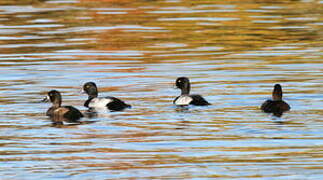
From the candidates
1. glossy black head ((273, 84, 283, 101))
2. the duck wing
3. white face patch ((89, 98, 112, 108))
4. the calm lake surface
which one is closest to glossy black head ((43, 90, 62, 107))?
the calm lake surface

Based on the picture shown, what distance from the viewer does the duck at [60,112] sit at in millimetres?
18906

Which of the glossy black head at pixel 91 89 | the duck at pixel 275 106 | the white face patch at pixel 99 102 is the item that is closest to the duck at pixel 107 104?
the white face patch at pixel 99 102

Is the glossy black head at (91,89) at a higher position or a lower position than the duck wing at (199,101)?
higher

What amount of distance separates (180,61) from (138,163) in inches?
534

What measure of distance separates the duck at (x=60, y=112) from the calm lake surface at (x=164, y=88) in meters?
0.26

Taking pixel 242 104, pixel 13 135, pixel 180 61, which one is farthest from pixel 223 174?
pixel 180 61

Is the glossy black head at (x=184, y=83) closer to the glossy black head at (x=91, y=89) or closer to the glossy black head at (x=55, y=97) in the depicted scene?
the glossy black head at (x=91, y=89)

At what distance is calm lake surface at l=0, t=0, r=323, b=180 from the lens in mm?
14531

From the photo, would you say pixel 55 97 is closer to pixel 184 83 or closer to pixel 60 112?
pixel 60 112

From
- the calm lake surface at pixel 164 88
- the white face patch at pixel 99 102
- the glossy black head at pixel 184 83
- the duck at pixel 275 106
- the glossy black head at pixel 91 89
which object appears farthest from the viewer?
the glossy black head at pixel 184 83

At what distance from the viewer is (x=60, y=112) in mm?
19141

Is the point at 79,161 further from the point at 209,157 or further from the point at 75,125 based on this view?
the point at 75,125

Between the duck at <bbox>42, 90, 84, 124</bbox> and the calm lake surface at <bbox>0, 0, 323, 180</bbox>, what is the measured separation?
10.3 inches

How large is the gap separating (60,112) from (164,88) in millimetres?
4088
